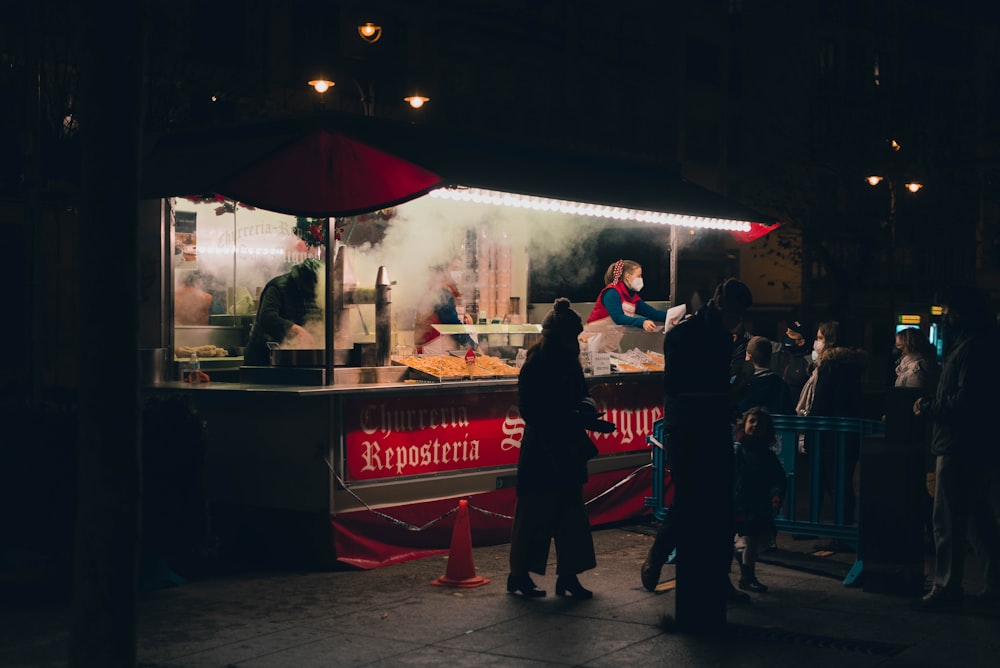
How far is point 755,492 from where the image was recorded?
27.8ft

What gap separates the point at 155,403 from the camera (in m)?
8.77

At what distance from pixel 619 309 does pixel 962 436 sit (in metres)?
6.15

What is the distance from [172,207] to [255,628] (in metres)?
5.55

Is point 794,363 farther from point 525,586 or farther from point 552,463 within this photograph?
point 525,586

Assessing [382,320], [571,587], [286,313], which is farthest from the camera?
[286,313]

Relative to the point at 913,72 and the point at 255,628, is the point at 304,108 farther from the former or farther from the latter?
the point at 913,72

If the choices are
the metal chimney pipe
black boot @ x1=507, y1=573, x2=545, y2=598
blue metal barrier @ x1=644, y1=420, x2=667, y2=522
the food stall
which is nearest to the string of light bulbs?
the food stall

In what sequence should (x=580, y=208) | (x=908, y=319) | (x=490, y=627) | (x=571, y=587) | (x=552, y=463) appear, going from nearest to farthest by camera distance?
(x=490, y=627)
(x=571, y=587)
(x=552, y=463)
(x=580, y=208)
(x=908, y=319)

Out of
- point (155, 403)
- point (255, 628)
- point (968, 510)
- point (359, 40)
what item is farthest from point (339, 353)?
point (359, 40)

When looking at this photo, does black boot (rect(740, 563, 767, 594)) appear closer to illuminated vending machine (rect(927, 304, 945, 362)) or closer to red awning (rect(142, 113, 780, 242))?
red awning (rect(142, 113, 780, 242))

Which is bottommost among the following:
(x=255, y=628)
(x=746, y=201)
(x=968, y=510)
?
(x=255, y=628)

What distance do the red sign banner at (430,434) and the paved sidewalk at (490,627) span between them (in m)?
0.99

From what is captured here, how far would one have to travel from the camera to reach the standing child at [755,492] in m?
8.45

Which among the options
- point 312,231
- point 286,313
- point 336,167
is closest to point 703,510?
point 336,167
